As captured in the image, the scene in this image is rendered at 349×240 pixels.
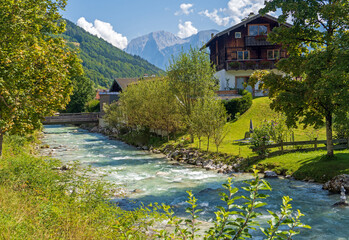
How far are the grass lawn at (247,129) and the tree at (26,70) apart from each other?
15516mm

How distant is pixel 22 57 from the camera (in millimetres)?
10266

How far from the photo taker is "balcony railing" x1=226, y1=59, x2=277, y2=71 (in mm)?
46219

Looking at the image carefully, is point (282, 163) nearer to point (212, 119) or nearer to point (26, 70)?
point (212, 119)

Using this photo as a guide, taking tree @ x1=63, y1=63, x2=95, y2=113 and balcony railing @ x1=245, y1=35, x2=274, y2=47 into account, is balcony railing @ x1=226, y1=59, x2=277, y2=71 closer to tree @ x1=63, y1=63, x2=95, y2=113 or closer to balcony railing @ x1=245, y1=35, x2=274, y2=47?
balcony railing @ x1=245, y1=35, x2=274, y2=47

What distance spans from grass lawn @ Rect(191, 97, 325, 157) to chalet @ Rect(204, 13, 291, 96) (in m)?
6.26

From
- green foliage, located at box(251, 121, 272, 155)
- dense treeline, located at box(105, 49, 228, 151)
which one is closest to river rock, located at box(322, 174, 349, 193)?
green foliage, located at box(251, 121, 272, 155)

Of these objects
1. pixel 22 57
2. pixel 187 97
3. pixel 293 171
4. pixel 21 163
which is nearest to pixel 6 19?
pixel 22 57

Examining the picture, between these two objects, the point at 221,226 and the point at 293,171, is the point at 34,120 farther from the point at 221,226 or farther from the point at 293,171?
the point at 293,171

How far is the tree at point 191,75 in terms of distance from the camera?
3222cm

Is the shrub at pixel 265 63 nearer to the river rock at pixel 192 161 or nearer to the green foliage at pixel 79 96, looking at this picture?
the river rock at pixel 192 161

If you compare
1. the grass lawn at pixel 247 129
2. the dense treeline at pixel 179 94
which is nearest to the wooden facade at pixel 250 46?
the grass lawn at pixel 247 129

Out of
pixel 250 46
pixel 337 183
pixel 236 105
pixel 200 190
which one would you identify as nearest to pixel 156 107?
pixel 236 105

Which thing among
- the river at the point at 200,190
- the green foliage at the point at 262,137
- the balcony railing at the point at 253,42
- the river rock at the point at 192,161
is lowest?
the river at the point at 200,190

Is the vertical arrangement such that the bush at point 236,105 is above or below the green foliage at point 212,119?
above
